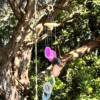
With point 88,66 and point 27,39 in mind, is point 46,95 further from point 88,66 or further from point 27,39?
point 88,66

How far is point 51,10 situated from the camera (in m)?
4.90

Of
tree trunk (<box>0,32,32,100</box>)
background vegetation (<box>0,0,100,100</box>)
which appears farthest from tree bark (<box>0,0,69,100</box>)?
background vegetation (<box>0,0,100,100</box>)

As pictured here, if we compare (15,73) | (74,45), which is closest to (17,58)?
(15,73)

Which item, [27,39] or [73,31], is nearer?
[27,39]

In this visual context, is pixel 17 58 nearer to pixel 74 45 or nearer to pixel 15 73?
pixel 15 73

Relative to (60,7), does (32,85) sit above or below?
below

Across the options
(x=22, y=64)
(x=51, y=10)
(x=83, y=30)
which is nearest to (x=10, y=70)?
(x=22, y=64)

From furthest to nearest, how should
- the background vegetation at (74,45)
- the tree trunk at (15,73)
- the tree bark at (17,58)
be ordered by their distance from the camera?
the background vegetation at (74,45)
the tree trunk at (15,73)
the tree bark at (17,58)

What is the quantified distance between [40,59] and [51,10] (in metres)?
1.99

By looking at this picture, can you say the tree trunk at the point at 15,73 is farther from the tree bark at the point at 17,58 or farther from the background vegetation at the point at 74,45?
the background vegetation at the point at 74,45

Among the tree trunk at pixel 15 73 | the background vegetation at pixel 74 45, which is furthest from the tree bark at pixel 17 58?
the background vegetation at pixel 74 45

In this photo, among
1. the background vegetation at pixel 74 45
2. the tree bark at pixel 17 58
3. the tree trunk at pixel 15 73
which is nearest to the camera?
the tree bark at pixel 17 58

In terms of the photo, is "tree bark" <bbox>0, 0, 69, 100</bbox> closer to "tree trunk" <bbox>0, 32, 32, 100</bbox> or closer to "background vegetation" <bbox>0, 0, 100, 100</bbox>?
"tree trunk" <bbox>0, 32, 32, 100</bbox>

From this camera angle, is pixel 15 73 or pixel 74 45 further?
pixel 74 45
